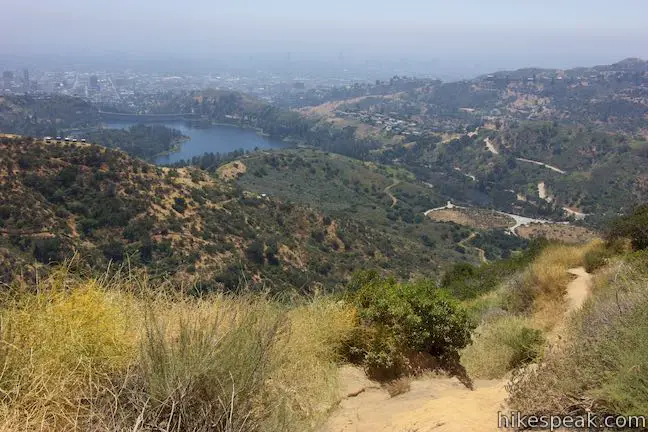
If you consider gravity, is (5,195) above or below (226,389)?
below

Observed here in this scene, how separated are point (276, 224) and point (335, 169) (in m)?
58.5

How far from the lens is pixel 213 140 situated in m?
154

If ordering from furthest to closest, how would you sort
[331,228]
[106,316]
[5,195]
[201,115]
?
[201,115]
[331,228]
[5,195]
[106,316]

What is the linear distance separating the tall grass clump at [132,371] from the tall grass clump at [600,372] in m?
1.76

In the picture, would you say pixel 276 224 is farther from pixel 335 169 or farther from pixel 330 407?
pixel 335 169

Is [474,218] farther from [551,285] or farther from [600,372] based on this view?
[600,372]

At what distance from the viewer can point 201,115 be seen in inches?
7574

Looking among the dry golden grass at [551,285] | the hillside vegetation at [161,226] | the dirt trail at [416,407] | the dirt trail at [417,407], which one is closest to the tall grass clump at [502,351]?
the dirt trail at [417,407]

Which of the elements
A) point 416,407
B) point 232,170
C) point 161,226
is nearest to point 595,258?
point 416,407

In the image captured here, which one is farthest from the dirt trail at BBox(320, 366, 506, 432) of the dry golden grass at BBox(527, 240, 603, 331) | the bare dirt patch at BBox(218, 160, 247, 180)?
the bare dirt patch at BBox(218, 160, 247, 180)

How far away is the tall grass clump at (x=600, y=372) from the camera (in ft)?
9.21

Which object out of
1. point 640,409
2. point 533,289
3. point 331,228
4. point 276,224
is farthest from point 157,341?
point 331,228

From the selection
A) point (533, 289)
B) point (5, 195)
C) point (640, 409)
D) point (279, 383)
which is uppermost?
point (640, 409)

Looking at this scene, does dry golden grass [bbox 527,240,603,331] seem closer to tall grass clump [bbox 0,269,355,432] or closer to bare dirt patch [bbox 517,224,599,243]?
tall grass clump [bbox 0,269,355,432]
